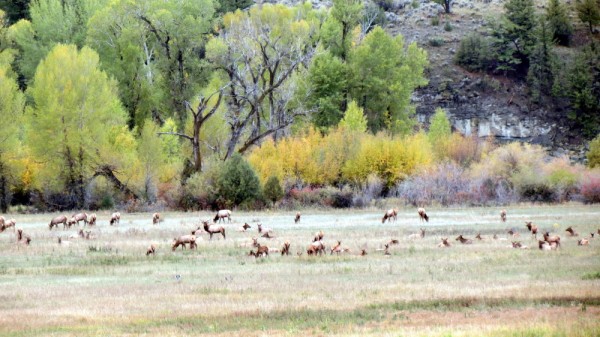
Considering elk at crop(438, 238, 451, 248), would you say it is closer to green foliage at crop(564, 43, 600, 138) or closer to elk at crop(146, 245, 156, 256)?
elk at crop(146, 245, 156, 256)

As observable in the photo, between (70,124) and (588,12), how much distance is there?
80.2 m

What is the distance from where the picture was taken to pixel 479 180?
57156 millimetres

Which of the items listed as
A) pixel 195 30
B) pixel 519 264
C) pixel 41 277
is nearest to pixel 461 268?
pixel 519 264

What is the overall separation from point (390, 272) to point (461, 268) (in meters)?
1.83

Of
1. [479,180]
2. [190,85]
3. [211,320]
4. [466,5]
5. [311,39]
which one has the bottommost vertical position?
[211,320]

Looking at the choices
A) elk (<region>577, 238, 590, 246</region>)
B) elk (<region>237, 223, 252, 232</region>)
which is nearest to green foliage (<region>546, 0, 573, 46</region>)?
elk (<region>237, 223, 252, 232</region>)

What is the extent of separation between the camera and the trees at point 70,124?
56.9 metres

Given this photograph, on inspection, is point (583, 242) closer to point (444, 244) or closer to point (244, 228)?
point (444, 244)

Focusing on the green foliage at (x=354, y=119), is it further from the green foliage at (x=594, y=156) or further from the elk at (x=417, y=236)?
the elk at (x=417, y=236)

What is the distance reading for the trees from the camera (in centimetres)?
5691

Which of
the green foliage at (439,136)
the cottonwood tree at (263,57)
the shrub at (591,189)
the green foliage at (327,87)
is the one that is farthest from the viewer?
the green foliage at (327,87)

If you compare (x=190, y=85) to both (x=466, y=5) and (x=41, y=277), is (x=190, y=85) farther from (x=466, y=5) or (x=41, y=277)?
Result: (x=466, y=5)

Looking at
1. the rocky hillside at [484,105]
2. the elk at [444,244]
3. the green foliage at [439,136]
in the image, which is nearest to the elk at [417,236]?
the elk at [444,244]

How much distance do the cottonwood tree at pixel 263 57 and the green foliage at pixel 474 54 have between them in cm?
4042
